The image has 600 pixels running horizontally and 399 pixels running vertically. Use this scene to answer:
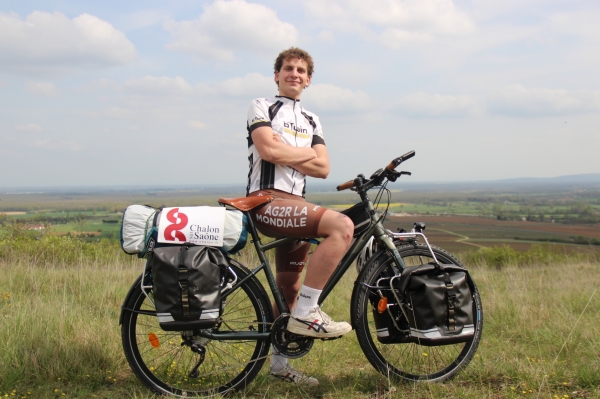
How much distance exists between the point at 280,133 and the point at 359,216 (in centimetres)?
78

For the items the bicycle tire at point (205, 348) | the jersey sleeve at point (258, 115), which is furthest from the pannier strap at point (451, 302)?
the jersey sleeve at point (258, 115)

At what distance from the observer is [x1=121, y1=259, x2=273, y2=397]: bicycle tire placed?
10.6 ft

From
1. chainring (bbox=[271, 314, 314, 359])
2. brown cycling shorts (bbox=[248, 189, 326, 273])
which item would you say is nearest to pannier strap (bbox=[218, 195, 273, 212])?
brown cycling shorts (bbox=[248, 189, 326, 273])

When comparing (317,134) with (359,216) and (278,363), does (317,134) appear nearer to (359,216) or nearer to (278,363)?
(359,216)

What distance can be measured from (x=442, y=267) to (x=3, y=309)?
3948 millimetres

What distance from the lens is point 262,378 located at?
11.2 ft

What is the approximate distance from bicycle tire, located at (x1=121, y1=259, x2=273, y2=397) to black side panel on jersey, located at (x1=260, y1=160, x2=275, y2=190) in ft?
1.86

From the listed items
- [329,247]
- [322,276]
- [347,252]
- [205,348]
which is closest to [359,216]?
[347,252]

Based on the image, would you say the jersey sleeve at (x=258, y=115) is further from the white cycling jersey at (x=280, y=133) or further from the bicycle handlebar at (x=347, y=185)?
the bicycle handlebar at (x=347, y=185)

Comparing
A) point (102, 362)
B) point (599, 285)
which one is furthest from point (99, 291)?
point (599, 285)

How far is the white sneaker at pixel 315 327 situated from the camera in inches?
124

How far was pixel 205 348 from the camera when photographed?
3250 mm

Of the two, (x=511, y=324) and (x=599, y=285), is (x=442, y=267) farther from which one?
(x=599, y=285)

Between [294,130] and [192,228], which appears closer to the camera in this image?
[192,228]
